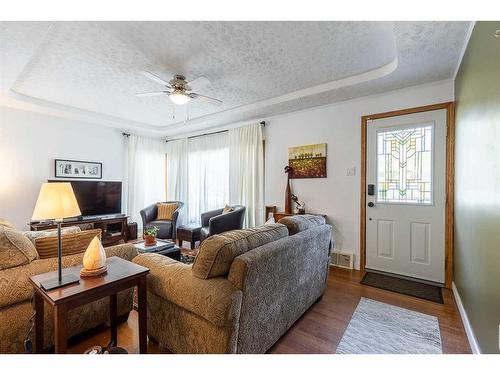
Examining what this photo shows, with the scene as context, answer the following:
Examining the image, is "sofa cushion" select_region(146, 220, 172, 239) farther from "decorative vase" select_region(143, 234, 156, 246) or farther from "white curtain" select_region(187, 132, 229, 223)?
"decorative vase" select_region(143, 234, 156, 246)

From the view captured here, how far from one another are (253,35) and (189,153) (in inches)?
149

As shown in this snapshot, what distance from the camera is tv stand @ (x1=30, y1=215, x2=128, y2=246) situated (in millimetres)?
4047

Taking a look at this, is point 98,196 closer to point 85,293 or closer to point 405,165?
point 85,293

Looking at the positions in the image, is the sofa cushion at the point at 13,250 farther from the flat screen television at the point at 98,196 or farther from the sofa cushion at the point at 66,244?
the flat screen television at the point at 98,196

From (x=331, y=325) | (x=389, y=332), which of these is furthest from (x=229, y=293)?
(x=389, y=332)

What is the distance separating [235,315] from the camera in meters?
1.20

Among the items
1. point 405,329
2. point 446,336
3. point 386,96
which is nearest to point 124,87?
point 386,96

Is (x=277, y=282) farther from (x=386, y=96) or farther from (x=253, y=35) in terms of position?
(x=386, y=96)

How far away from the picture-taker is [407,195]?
2938mm

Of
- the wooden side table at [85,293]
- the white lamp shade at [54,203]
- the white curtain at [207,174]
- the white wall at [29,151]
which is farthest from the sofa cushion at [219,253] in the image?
Result: the white wall at [29,151]

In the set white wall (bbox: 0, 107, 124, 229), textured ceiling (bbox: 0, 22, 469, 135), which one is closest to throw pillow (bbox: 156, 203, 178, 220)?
white wall (bbox: 0, 107, 124, 229)

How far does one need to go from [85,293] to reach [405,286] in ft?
10.4

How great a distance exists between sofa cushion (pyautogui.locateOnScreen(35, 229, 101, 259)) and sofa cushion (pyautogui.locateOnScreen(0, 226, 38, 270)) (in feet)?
0.21

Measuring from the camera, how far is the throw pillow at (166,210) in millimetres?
4906
